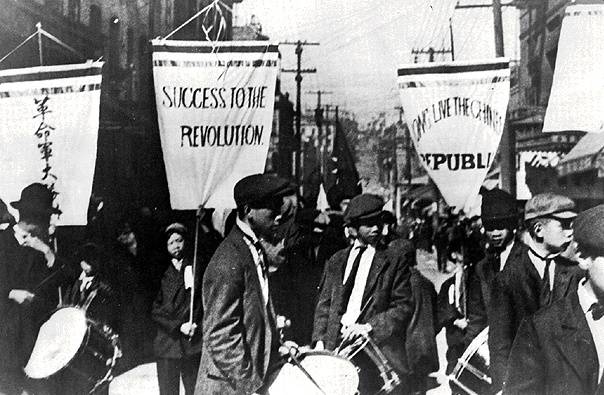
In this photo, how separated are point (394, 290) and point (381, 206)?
67cm

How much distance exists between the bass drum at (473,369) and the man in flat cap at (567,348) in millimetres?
831

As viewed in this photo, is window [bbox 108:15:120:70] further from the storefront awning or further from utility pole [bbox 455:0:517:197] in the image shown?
the storefront awning

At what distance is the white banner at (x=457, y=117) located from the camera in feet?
18.4

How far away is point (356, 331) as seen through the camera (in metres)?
5.39

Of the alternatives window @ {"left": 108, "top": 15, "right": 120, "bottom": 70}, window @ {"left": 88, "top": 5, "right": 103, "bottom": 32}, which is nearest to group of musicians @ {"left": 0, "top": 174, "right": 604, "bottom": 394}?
window @ {"left": 108, "top": 15, "right": 120, "bottom": 70}

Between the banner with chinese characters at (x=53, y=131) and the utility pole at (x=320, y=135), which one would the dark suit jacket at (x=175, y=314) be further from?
the utility pole at (x=320, y=135)

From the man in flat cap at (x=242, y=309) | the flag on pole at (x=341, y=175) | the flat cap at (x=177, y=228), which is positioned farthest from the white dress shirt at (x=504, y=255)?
the flat cap at (x=177, y=228)

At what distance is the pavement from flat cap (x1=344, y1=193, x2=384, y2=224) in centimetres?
48

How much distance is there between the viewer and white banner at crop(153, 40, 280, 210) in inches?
216

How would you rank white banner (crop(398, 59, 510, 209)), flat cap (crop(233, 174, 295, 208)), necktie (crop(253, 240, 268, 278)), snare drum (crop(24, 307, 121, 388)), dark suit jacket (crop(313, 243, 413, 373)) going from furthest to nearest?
white banner (crop(398, 59, 510, 209))
dark suit jacket (crop(313, 243, 413, 373))
snare drum (crop(24, 307, 121, 388))
flat cap (crop(233, 174, 295, 208))
necktie (crop(253, 240, 268, 278))

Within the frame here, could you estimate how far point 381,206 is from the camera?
18.2ft

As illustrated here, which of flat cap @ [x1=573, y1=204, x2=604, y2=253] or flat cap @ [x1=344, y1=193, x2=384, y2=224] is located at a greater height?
flat cap @ [x1=344, y1=193, x2=384, y2=224]

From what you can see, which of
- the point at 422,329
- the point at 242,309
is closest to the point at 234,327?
the point at 242,309

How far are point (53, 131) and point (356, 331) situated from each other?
9.49ft
